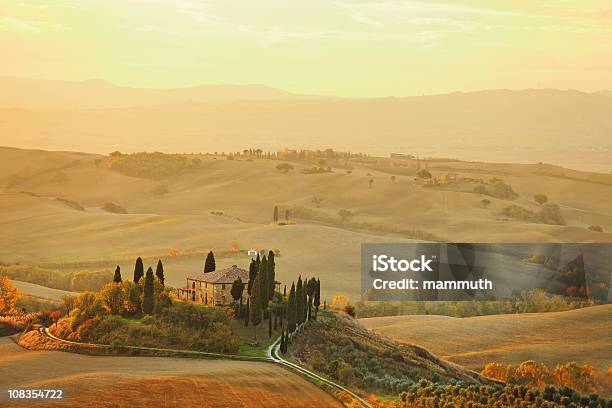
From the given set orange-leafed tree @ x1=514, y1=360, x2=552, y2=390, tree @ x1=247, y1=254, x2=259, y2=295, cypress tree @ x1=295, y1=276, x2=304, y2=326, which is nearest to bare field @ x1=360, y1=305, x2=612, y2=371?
orange-leafed tree @ x1=514, y1=360, x2=552, y2=390

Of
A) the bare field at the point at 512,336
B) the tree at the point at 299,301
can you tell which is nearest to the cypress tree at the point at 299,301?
the tree at the point at 299,301

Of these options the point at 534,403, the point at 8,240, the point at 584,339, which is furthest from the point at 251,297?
the point at 8,240

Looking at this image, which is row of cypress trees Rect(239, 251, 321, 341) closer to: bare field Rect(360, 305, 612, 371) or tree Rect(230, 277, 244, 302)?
tree Rect(230, 277, 244, 302)

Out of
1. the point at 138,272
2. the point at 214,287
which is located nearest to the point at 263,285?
the point at 214,287

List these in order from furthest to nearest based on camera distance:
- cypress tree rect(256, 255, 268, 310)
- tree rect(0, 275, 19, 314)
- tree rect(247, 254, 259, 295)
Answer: tree rect(0, 275, 19, 314) < tree rect(247, 254, 259, 295) < cypress tree rect(256, 255, 268, 310)

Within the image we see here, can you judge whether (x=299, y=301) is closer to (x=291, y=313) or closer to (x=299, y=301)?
(x=299, y=301)
